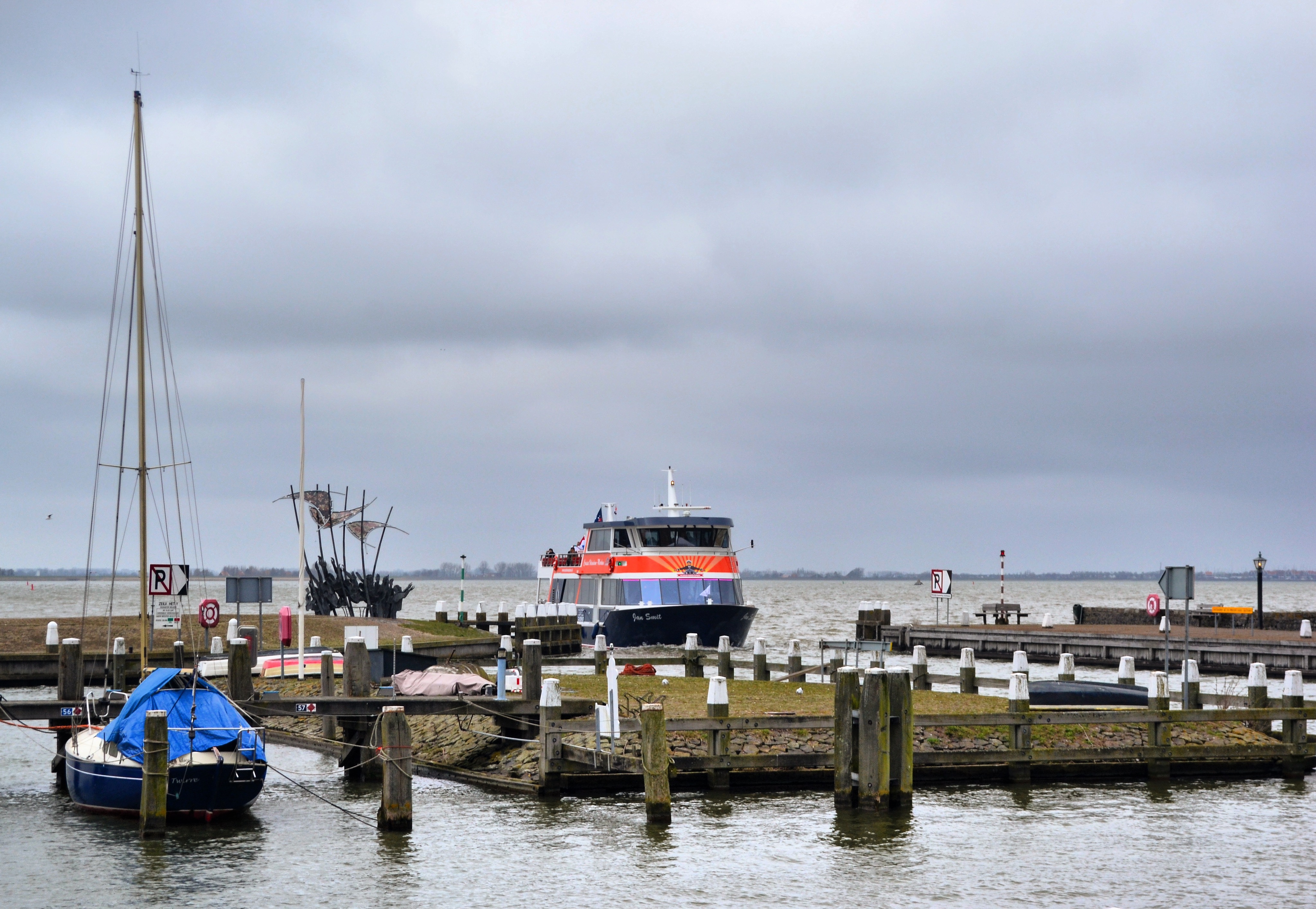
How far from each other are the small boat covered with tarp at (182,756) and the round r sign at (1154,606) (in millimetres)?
44700

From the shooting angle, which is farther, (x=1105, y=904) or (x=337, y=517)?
(x=337, y=517)

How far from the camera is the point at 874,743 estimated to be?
1970cm

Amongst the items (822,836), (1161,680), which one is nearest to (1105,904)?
(822,836)

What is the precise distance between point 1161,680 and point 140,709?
53.5 ft

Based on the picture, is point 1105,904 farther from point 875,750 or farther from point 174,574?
point 174,574

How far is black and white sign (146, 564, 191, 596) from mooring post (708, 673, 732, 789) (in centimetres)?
1382

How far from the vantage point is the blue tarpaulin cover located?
20234 millimetres

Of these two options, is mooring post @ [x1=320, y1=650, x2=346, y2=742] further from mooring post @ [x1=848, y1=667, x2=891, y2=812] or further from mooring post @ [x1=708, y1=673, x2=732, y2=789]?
mooring post @ [x1=848, y1=667, x2=891, y2=812]

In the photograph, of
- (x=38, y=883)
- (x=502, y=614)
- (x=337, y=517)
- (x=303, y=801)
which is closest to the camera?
(x=38, y=883)

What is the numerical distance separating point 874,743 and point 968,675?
9234 millimetres

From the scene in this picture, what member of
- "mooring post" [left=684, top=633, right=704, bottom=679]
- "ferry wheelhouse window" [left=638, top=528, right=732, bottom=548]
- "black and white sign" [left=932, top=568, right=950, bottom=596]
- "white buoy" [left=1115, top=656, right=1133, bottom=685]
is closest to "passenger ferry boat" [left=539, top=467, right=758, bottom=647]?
"ferry wheelhouse window" [left=638, top=528, right=732, bottom=548]

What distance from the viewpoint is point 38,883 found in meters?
17.1

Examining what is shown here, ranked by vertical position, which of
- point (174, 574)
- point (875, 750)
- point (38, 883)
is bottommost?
point (38, 883)

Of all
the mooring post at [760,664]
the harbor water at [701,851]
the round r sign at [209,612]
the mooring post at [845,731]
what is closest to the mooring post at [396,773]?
the harbor water at [701,851]
